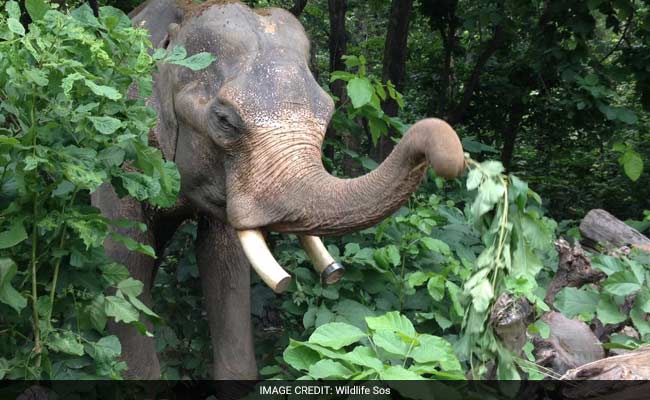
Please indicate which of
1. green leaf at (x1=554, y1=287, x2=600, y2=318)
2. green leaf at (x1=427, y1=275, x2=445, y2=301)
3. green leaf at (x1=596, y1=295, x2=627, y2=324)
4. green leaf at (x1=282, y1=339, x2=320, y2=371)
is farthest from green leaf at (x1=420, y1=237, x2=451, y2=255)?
green leaf at (x1=282, y1=339, x2=320, y2=371)

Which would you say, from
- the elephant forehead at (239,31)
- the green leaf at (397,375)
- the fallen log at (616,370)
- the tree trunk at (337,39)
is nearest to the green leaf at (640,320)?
the fallen log at (616,370)

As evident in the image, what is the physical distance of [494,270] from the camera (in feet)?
11.0

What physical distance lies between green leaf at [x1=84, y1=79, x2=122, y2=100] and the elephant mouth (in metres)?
1.19

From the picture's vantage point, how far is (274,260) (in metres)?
4.15

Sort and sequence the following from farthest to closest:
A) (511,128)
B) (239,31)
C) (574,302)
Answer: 1. (511,128)
2. (239,31)
3. (574,302)

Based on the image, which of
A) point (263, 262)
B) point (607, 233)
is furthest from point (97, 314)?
point (607, 233)

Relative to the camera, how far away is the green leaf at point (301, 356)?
3311 millimetres

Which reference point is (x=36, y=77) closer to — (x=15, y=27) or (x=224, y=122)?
(x=15, y=27)

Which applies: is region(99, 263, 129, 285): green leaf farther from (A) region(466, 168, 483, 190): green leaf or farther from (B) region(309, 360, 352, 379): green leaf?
(A) region(466, 168, 483, 190): green leaf

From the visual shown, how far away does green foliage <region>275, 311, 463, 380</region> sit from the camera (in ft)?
10.2

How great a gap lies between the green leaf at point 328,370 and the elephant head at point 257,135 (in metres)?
0.81

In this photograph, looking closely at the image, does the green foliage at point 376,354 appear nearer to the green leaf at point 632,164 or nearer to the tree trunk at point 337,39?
the green leaf at point 632,164

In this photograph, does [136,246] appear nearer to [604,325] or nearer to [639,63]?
[604,325]

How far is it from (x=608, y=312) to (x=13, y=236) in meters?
2.57
